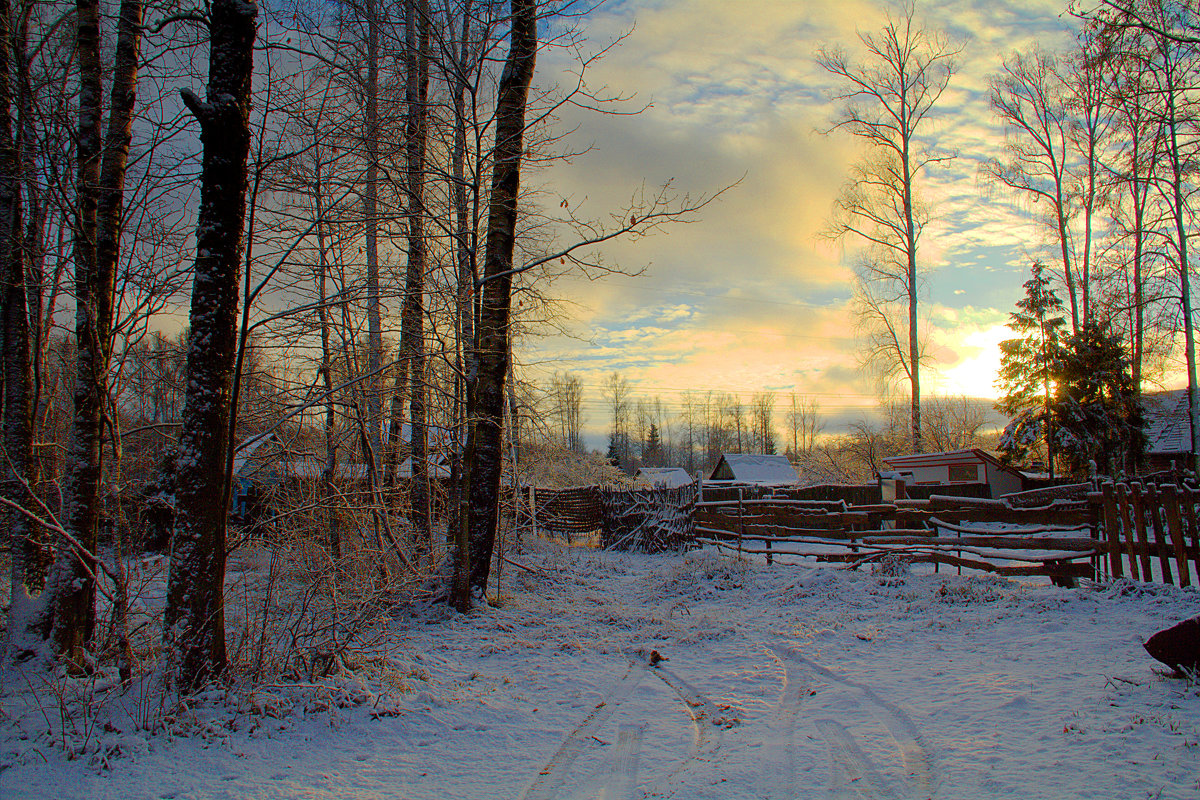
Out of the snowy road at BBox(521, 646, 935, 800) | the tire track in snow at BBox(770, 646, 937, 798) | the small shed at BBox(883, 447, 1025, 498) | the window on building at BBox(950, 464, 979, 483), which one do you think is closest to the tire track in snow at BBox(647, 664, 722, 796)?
the snowy road at BBox(521, 646, 935, 800)

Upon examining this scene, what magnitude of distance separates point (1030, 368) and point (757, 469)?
18907 mm

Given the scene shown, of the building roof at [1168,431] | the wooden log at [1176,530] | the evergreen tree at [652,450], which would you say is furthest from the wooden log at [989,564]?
the evergreen tree at [652,450]

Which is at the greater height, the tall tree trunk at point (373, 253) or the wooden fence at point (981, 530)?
the tall tree trunk at point (373, 253)

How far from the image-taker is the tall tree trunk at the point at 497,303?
7461 mm

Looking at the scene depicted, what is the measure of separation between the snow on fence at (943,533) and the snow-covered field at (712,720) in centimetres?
100

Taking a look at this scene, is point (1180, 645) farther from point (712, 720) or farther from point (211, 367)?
point (211, 367)

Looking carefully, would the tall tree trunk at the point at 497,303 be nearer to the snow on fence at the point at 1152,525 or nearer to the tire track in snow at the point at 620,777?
the tire track in snow at the point at 620,777

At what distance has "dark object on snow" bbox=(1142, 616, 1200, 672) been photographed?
3910mm

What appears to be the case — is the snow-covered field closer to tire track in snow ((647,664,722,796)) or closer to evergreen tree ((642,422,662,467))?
tire track in snow ((647,664,722,796))

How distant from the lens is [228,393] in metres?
4.18

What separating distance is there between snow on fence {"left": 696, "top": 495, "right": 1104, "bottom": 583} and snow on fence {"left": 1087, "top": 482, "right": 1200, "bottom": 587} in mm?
282

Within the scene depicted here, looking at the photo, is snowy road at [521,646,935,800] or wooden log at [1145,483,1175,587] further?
wooden log at [1145,483,1175,587]

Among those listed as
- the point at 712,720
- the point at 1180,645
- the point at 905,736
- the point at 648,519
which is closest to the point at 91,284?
the point at 712,720

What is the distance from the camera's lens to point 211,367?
407 centimetres
